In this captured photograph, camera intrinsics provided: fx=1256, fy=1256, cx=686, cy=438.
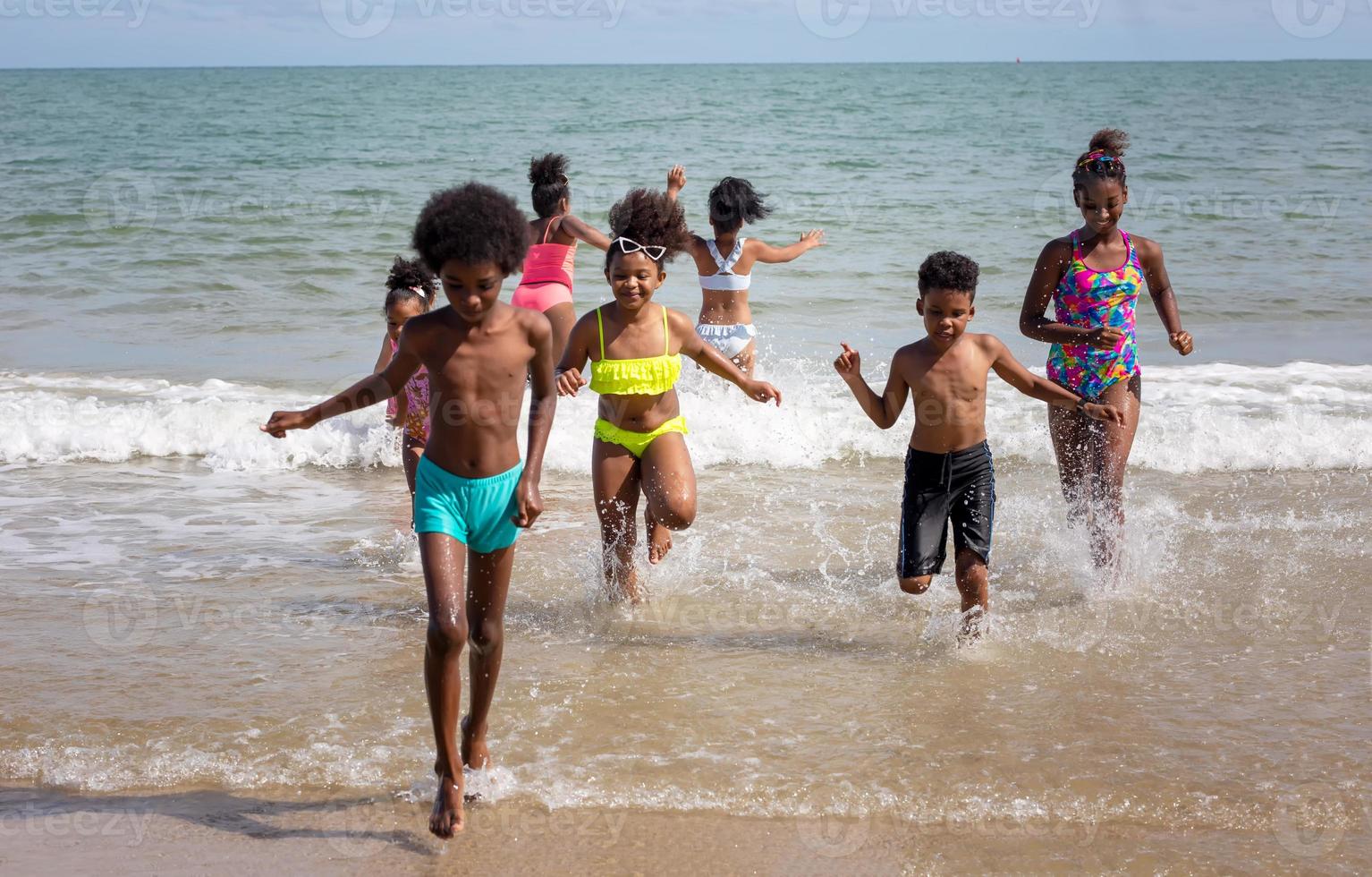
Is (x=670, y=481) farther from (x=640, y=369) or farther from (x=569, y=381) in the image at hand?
(x=569, y=381)

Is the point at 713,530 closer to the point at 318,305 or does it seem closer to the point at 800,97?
the point at 318,305

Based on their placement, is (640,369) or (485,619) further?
(640,369)

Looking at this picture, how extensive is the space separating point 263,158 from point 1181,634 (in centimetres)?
2775

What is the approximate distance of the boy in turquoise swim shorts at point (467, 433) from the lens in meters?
3.64

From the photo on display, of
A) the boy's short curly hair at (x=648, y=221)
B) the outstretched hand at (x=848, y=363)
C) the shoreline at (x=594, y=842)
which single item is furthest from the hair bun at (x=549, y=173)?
the shoreline at (x=594, y=842)

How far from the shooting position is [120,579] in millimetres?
6082

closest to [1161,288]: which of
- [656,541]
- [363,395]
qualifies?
[656,541]

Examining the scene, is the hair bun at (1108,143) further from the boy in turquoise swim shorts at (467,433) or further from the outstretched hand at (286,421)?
the outstretched hand at (286,421)

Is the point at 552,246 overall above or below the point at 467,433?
above

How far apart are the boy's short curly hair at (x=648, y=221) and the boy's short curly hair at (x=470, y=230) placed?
4.66 ft

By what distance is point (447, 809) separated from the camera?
364 cm

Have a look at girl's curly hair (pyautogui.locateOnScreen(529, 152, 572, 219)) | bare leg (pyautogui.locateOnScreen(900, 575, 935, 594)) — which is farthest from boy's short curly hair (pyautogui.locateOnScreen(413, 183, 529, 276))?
girl's curly hair (pyautogui.locateOnScreen(529, 152, 572, 219))

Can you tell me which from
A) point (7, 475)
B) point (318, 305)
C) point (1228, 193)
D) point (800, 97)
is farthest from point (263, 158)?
point (800, 97)

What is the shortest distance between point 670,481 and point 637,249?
3.26ft
